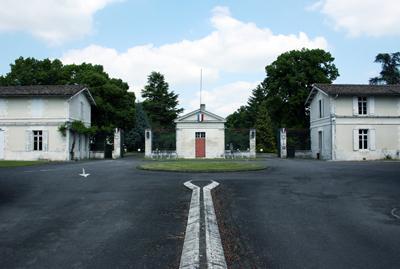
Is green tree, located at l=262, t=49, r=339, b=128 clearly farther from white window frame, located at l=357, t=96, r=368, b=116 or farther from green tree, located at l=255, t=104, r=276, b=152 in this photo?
green tree, located at l=255, t=104, r=276, b=152

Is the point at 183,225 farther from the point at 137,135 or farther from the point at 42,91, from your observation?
the point at 137,135

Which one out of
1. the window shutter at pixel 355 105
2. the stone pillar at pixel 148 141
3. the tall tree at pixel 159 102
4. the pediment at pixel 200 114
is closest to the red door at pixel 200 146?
the pediment at pixel 200 114

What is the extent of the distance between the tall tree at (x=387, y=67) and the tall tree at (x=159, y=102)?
3413 cm

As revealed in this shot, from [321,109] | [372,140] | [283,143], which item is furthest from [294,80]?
[372,140]

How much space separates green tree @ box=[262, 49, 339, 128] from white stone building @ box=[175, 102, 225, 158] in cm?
997

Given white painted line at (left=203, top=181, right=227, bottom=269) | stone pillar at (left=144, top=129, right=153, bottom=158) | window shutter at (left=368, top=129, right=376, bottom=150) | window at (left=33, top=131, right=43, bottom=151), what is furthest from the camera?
stone pillar at (left=144, top=129, right=153, bottom=158)

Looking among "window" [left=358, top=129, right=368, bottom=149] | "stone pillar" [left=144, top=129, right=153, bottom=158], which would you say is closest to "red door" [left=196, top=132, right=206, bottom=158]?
"stone pillar" [left=144, top=129, right=153, bottom=158]

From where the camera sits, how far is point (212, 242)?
5207mm

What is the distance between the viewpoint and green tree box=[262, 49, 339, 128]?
134ft

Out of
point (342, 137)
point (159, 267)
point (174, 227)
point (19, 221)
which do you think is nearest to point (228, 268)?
point (159, 267)

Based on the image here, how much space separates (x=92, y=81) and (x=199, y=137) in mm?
12669

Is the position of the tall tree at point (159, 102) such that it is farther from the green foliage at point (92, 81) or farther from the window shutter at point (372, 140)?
the window shutter at point (372, 140)

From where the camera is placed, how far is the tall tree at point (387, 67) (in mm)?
54984

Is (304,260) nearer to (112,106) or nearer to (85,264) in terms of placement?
(85,264)
